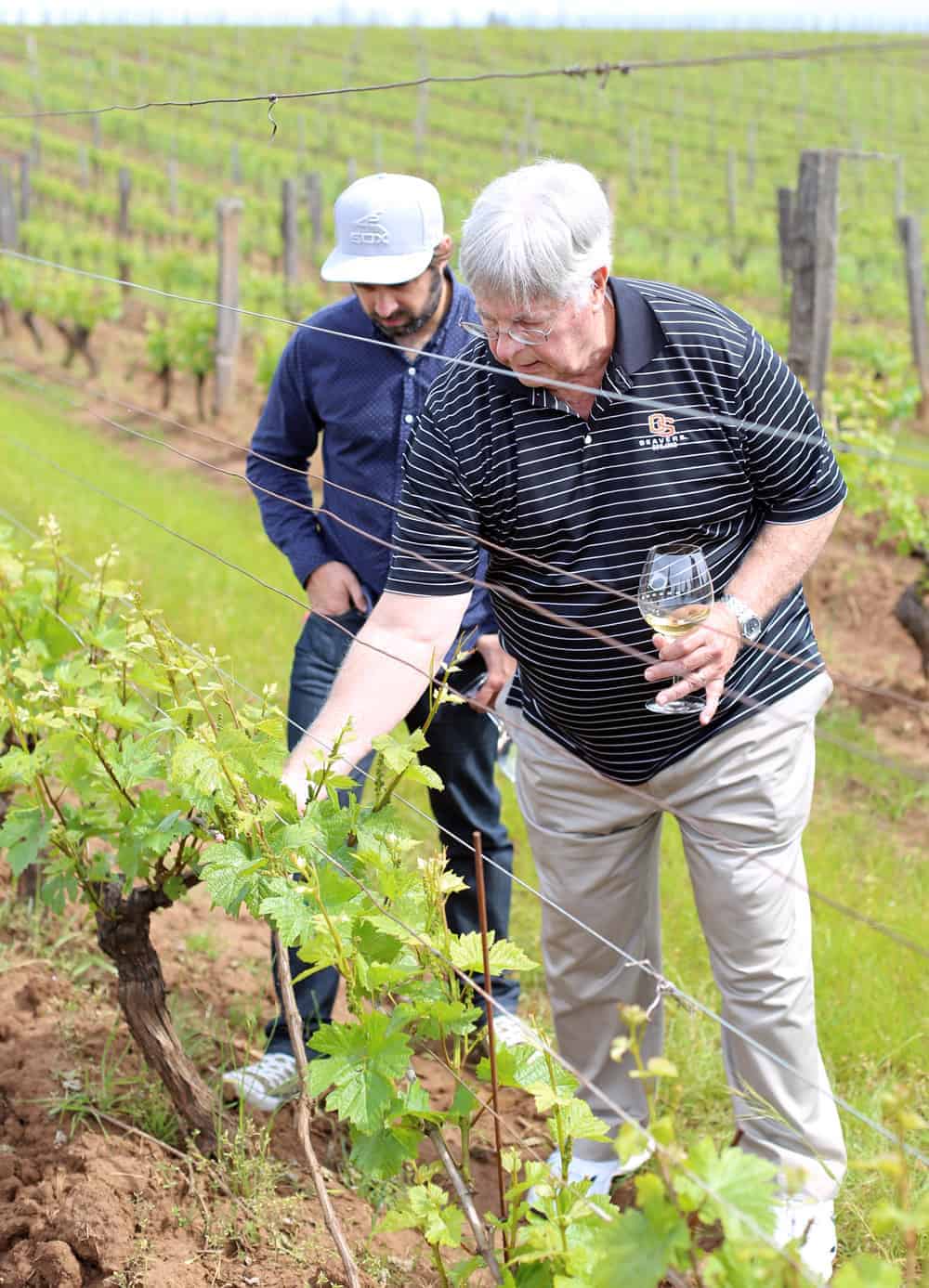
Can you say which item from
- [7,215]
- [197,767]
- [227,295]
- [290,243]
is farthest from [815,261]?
[7,215]

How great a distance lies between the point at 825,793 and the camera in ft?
16.7

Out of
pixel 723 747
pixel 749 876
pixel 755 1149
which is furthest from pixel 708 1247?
pixel 723 747

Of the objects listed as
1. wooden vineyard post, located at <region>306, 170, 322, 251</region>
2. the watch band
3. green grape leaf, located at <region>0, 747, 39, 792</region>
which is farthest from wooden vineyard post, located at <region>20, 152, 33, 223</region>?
the watch band

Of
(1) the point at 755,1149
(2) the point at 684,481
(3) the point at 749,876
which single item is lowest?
(1) the point at 755,1149

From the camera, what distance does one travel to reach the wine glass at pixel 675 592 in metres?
2.11

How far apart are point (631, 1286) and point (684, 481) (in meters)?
1.34

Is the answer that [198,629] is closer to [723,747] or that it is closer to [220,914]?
[220,914]

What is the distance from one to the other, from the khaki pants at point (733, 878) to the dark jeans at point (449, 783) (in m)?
0.41

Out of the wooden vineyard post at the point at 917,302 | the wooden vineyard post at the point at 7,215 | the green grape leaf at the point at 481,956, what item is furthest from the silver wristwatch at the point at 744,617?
the wooden vineyard post at the point at 7,215

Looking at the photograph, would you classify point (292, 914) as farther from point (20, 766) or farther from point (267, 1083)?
point (267, 1083)

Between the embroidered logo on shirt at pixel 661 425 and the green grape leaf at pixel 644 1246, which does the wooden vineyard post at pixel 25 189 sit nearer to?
the embroidered logo on shirt at pixel 661 425

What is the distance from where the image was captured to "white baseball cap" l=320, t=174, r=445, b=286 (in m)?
2.90

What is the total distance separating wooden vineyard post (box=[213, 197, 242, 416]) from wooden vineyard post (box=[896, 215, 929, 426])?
5785mm

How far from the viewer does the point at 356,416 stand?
3.14 m
